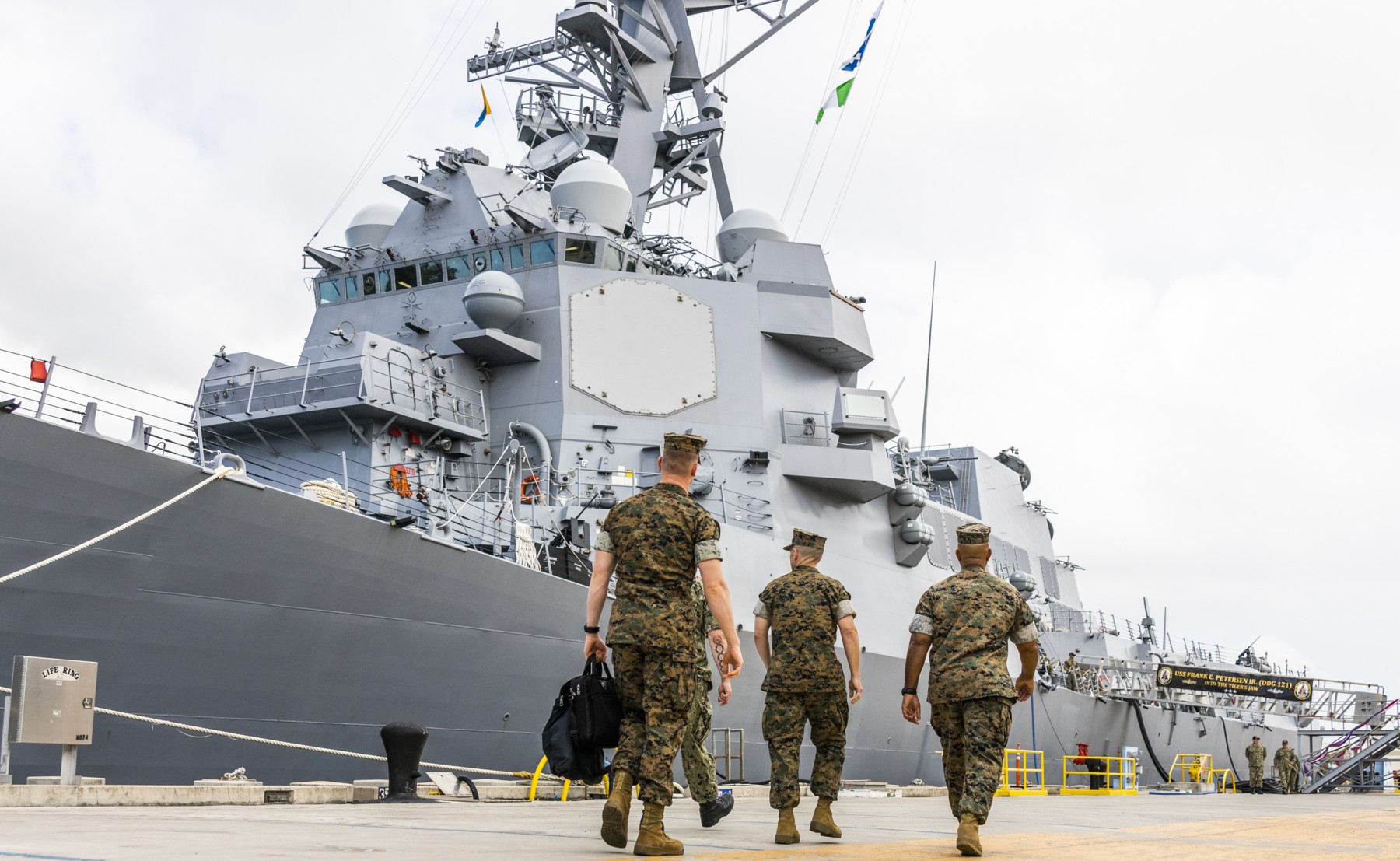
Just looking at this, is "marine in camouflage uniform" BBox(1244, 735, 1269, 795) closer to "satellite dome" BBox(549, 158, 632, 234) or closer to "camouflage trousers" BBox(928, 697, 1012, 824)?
"satellite dome" BBox(549, 158, 632, 234)

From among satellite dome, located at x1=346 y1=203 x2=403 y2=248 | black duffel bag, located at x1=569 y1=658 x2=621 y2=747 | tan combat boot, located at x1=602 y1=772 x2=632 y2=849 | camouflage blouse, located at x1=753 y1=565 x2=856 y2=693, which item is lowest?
tan combat boot, located at x1=602 y1=772 x2=632 y2=849

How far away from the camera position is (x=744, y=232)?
17750 mm

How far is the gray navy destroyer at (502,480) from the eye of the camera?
310 inches

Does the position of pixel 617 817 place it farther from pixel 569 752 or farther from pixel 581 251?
pixel 581 251

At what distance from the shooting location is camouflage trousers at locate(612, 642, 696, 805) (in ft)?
14.1

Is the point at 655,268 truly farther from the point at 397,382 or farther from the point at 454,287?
the point at 397,382

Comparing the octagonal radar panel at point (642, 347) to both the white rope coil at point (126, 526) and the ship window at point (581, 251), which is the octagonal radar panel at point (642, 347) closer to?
the ship window at point (581, 251)

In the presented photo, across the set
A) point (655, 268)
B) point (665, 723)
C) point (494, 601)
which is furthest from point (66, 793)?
point (655, 268)

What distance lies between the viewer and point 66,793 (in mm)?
6078

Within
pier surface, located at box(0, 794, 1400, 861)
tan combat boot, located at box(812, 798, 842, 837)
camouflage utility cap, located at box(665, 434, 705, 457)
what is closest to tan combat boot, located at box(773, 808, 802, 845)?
pier surface, located at box(0, 794, 1400, 861)

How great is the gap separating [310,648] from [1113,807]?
604 centimetres

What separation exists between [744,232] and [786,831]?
13.6 metres

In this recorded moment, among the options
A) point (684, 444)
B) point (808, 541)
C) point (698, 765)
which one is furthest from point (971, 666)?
point (684, 444)

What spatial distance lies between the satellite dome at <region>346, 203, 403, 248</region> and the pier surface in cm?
1035
